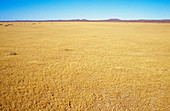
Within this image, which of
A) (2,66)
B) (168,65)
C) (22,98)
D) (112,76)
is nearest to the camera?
(22,98)

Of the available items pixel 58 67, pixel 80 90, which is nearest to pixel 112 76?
pixel 80 90

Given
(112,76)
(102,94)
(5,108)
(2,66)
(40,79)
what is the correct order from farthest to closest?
(2,66)
(112,76)
(40,79)
(102,94)
(5,108)

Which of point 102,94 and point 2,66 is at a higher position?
point 2,66

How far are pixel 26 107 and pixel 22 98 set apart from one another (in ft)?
1.91

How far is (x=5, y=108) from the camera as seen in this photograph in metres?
3.78

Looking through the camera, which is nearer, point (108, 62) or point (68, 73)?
point (68, 73)

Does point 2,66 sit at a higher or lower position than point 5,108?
higher

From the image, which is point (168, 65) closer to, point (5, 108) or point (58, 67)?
point (58, 67)

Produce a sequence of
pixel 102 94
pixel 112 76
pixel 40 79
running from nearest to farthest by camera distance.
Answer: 1. pixel 102 94
2. pixel 40 79
3. pixel 112 76

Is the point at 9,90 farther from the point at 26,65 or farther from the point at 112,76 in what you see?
the point at 112,76

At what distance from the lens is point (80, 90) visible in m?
4.93

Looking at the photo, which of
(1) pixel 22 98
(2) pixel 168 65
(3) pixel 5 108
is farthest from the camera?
(2) pixel 168 65

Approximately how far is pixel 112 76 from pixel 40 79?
4.07 m

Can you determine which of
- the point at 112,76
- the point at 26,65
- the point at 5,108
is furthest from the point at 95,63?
the point at 5,108
